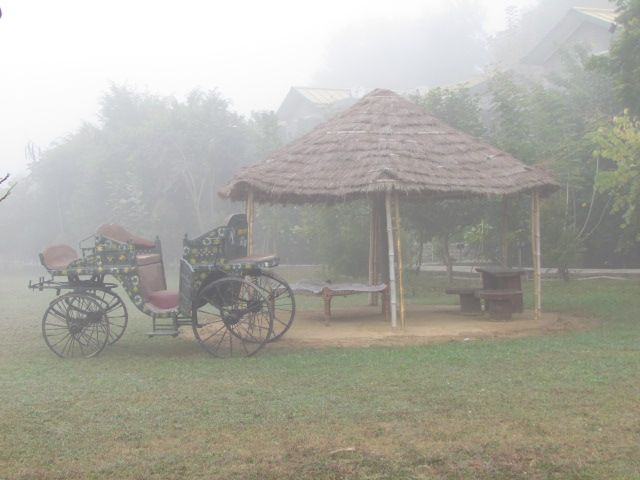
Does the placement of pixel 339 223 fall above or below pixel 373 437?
above

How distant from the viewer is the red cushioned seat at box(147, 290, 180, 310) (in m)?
8.98

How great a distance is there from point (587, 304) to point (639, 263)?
6510 mm

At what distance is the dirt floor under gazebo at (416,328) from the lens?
9.34 meters

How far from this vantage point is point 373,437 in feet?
17.0

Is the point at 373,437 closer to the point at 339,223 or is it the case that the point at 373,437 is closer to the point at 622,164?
the point at 622,164

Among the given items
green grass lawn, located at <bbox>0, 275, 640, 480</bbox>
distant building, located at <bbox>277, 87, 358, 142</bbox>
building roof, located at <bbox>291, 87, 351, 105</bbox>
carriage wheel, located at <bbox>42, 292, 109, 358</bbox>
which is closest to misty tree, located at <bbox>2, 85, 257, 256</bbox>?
distant building, located at <bbox>277, 87, 358, 142</bbox>

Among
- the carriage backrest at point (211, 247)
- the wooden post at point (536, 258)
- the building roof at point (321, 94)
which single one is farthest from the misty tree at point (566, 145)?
the building roof at point (321, 94)

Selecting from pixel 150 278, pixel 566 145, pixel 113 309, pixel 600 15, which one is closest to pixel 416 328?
pixel 150 278

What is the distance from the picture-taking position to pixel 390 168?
970 cm

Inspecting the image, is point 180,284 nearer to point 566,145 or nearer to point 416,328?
point 416,328

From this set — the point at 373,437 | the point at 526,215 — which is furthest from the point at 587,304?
the point at 373,437

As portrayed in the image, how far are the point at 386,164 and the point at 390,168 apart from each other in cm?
21

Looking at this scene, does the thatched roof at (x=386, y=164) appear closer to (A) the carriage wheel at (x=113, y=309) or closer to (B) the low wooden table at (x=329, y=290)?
(B) the low wooden table at (x=329, y=290)

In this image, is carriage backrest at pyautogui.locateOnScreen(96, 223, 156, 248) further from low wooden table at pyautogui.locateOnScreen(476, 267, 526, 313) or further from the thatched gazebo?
low wooden table at pyautogui.locateOnScreen(476, 267, 526, 313)
